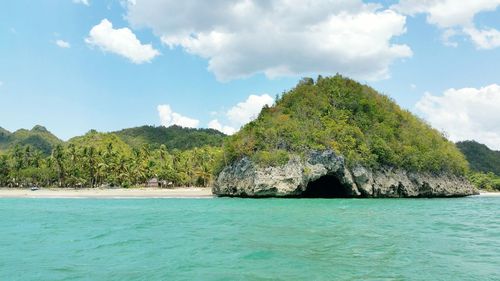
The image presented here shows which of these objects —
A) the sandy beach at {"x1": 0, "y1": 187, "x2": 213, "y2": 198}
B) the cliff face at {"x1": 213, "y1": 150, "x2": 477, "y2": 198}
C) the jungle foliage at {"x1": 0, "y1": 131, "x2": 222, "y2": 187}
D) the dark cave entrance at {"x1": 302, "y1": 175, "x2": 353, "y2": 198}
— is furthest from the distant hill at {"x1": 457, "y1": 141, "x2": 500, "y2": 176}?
the sandy beach at {"x1": 0, "y1": 187, "x2": 213, "y2": 198}

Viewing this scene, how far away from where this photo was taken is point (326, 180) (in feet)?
193

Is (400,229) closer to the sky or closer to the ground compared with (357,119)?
closer to the ground

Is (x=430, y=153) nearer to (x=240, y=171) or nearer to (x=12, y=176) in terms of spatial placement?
(x=240, y=171)

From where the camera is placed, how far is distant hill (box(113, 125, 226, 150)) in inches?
5507

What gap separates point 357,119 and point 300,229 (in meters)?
43.9

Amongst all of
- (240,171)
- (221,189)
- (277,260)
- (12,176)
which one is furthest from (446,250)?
(12,176)

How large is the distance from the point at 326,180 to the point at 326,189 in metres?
2.29

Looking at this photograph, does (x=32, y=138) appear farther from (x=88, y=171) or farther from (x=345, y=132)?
(x=345, y=132)

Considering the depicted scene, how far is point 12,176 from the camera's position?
84.2 metres

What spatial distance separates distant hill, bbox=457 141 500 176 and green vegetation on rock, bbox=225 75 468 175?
65983 mm


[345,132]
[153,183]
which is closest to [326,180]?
Answer: [345,132]

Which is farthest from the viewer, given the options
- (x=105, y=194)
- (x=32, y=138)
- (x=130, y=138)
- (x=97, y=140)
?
(x=32, y=138)

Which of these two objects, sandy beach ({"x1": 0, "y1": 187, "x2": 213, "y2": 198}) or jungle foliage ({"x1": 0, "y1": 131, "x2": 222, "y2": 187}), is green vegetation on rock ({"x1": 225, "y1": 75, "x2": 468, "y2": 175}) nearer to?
sandy beach ({"x1": 0, "y1": 187, "x2": 213, "y2": 198})

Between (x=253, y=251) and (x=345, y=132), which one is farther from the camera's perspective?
(x=345, y=132)
